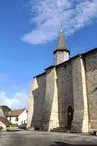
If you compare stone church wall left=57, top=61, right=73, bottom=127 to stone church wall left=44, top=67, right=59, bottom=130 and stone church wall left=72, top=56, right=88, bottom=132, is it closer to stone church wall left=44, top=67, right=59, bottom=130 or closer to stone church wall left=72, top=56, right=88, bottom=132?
stone church wall left=44, top=67, right=59, bottom=130

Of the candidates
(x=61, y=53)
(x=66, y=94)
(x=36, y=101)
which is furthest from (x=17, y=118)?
(x=66, y=94)

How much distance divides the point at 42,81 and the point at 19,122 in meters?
27.6

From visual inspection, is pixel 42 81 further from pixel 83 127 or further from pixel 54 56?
pixel 83 127

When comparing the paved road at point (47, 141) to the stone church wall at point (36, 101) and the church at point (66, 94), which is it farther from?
the stone church wall at point (36, 101)

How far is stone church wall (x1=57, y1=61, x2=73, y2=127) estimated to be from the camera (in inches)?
952

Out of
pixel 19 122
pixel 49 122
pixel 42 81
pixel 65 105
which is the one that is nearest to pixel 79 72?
pixel 65 105

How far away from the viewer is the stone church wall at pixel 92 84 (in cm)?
2023

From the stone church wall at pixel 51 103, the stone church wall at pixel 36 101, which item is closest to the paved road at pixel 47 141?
the stone church wall at pixel 51 103

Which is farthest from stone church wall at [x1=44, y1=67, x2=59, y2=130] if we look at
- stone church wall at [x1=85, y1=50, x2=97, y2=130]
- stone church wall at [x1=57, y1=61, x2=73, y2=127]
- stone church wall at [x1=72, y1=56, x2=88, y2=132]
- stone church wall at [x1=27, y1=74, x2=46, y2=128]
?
stone church wall at [x1=85, y1=50, x2=97, y2=130]

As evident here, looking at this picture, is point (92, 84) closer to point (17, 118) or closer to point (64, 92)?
point (64, 92)

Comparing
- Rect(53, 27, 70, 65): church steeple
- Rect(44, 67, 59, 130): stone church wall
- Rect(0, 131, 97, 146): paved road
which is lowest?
Rect(0, 131, 97, 146): paved road

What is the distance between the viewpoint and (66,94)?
24.5m

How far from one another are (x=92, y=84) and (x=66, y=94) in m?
4.43

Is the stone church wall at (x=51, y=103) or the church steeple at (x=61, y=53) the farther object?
the church steeple at (x=61, y=53)
